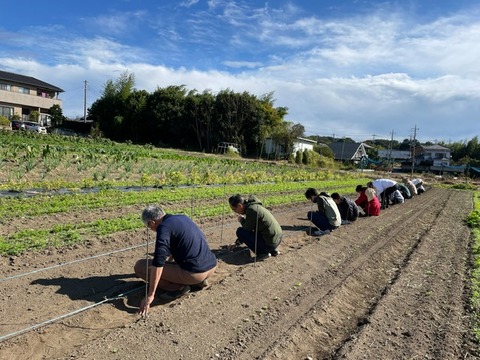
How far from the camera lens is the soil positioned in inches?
124

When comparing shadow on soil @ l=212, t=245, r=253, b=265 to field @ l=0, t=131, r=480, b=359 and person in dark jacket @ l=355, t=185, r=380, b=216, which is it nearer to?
field @ l=0, t=131, r=480, b=359

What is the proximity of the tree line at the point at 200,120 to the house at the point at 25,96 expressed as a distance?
6108mm

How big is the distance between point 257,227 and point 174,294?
5.41ft

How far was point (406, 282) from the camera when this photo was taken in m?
5.05

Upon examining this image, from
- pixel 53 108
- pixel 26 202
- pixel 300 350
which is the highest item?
Answer: pixel 53 108

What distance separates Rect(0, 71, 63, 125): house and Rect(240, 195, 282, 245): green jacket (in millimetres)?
38348

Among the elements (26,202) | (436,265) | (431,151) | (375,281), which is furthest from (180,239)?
(431,151)

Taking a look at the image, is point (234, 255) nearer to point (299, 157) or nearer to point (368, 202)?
point (368, 202)

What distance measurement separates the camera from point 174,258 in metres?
3.91

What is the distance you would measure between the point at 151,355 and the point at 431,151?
2762 inches

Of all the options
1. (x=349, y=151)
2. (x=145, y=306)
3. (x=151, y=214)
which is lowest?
(x=145, y=306)

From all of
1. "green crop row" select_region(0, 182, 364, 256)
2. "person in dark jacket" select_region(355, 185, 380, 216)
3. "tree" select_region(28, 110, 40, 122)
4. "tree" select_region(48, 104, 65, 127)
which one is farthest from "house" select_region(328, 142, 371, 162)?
"green crop row" select_region(0, 182, 364, 256)

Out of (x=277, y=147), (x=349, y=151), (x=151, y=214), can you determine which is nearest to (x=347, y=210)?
(x=151, y=214)

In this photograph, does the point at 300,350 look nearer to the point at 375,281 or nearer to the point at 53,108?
the point at 375,281
